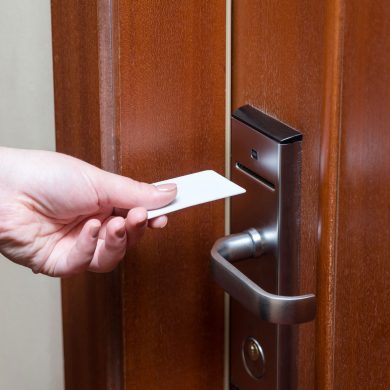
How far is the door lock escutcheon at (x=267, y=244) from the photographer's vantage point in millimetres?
555

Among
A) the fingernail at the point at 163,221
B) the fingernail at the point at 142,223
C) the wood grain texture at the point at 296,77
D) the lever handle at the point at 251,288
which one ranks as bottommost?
the lever handle at the point at 251,288

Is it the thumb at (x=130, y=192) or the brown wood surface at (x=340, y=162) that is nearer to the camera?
the brown wood surface at (x=340, y=162)

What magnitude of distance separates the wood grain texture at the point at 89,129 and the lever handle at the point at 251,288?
117 millimetres

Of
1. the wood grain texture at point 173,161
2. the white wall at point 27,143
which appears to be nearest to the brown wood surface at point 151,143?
the wood grain texture at point 173,161

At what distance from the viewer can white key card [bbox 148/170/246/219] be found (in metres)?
A: 0.57

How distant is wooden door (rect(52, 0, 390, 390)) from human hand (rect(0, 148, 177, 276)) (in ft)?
0.09

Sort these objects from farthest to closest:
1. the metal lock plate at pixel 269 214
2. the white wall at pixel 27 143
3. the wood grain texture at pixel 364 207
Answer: the white wall at pixel 27 143 → the metal lock plate at pixel 269 214 → the wood grain texture at pixel 364 207

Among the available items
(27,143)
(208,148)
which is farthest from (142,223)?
(27,143)

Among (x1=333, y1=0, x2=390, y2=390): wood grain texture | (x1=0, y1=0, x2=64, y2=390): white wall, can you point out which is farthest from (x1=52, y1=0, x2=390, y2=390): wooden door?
(x1=0, y1=0, x2=64, y2=390): white wall

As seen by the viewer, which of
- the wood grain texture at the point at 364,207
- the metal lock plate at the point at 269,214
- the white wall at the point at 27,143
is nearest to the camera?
the wood grain texture at the point at 364,207

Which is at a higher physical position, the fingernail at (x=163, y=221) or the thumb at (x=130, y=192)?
the thumb at (x=130, y=192)

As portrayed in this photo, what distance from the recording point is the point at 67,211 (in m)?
0.67

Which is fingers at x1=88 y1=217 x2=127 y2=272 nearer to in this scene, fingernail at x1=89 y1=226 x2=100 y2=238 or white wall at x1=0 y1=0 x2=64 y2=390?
fingernail at x1=89 y1=226 x2=100 y2=238

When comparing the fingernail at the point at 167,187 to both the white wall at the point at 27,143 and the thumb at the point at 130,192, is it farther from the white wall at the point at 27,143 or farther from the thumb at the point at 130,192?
the white wall at the point at 27,143
